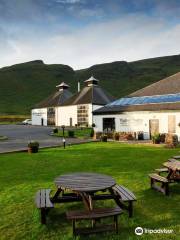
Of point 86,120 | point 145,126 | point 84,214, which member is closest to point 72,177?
point 84,214

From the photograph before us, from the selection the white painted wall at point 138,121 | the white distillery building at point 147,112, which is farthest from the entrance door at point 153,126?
the white painted wall at point 138,121

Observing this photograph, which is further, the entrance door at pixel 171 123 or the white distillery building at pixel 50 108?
the white distillery building at pixel 50 108

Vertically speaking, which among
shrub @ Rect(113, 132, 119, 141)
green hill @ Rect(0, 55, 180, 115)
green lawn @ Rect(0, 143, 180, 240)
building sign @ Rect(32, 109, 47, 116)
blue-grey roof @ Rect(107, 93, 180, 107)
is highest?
green hill @ Rect(0, 55, 180, 115)

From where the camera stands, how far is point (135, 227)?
661cm

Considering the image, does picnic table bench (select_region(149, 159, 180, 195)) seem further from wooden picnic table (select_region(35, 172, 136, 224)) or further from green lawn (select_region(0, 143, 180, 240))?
wooden picnic table (select_region(35, 172, 136, 224))

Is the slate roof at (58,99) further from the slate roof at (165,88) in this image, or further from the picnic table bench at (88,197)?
the picnic table bench at (88,197)

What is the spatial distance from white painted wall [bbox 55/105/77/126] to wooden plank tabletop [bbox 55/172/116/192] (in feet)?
171

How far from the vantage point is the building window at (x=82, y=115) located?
57281mm

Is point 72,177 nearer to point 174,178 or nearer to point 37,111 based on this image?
point 174,178

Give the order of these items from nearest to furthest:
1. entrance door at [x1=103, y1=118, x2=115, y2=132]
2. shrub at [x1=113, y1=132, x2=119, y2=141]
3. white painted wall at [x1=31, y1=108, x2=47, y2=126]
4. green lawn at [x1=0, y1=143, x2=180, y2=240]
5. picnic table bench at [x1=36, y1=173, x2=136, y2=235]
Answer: picnic table bench at [x1=36, y1=173, x2=136, y2=235] < green lawn at [x1=0, y1=143, x2=180, y2=240] < shrub at [x1=113, y1=132, x2=119, y2=141] < entrance door at [x1=103, y1=118, x2=115, y2=132] < white painted wall at [x1=31, y1=108, x2=47, y2=126]

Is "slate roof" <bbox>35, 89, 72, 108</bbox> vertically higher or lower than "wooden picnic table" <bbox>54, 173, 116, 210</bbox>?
higher

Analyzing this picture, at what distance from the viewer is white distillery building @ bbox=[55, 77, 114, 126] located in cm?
5662

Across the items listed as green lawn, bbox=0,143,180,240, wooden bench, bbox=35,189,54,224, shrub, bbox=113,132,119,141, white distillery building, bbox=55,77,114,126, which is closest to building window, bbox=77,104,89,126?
white distillery building, bbox=55,77,114,126

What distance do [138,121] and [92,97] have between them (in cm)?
2563
